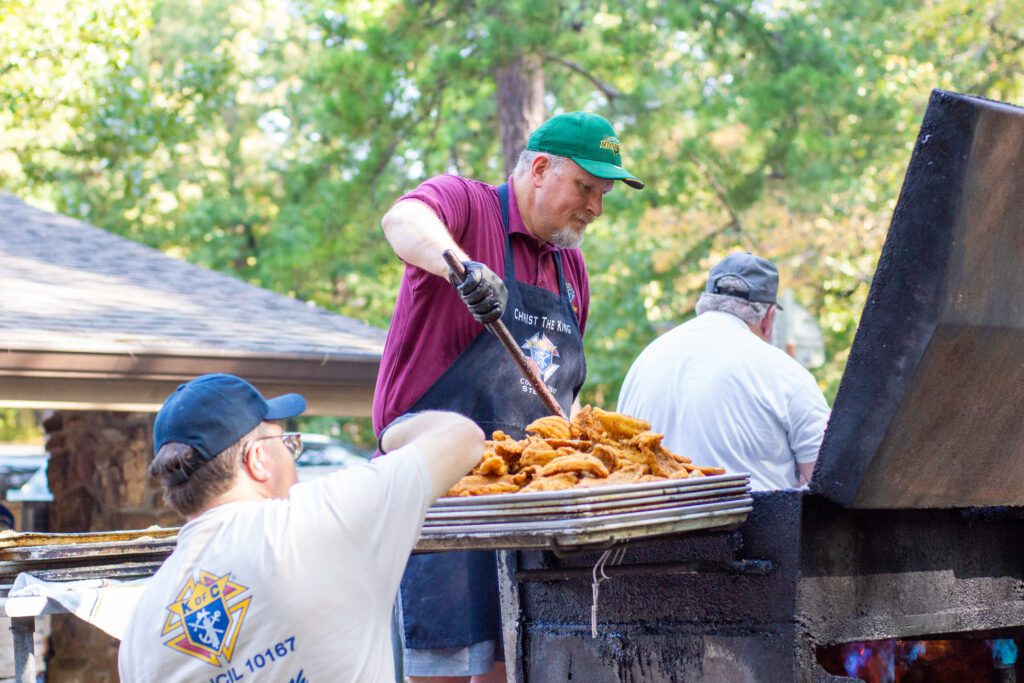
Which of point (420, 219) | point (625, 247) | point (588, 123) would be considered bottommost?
point (625, 247)

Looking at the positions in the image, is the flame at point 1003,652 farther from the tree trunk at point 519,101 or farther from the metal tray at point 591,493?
the tree trunk at point 519,101

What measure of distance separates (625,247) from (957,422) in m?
14.3

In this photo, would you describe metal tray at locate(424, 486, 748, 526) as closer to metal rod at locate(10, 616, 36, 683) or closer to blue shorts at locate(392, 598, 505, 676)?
blue shorts at locate(392, 598, 505, 676)

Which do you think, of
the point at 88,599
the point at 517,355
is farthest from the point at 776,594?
the point at 88,599

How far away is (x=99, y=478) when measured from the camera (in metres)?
7.79

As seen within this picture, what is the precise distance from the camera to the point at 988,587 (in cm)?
297

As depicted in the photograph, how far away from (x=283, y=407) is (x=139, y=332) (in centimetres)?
482

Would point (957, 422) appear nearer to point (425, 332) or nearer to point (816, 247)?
point (425, 332)

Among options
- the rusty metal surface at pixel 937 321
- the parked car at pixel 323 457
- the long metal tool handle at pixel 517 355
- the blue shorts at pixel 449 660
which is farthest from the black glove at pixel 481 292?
the parked car at pixel 323 457

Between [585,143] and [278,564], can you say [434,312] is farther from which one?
[278,564]

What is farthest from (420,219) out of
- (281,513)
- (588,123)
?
(281,513)

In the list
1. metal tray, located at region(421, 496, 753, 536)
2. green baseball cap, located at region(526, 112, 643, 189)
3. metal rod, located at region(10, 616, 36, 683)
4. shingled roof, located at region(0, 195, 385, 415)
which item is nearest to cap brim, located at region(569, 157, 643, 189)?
green baseball cap, located at region(526, 112, 643, 189)

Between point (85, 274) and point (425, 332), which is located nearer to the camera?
point (425, 332)

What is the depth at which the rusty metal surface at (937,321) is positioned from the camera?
2332 mm
